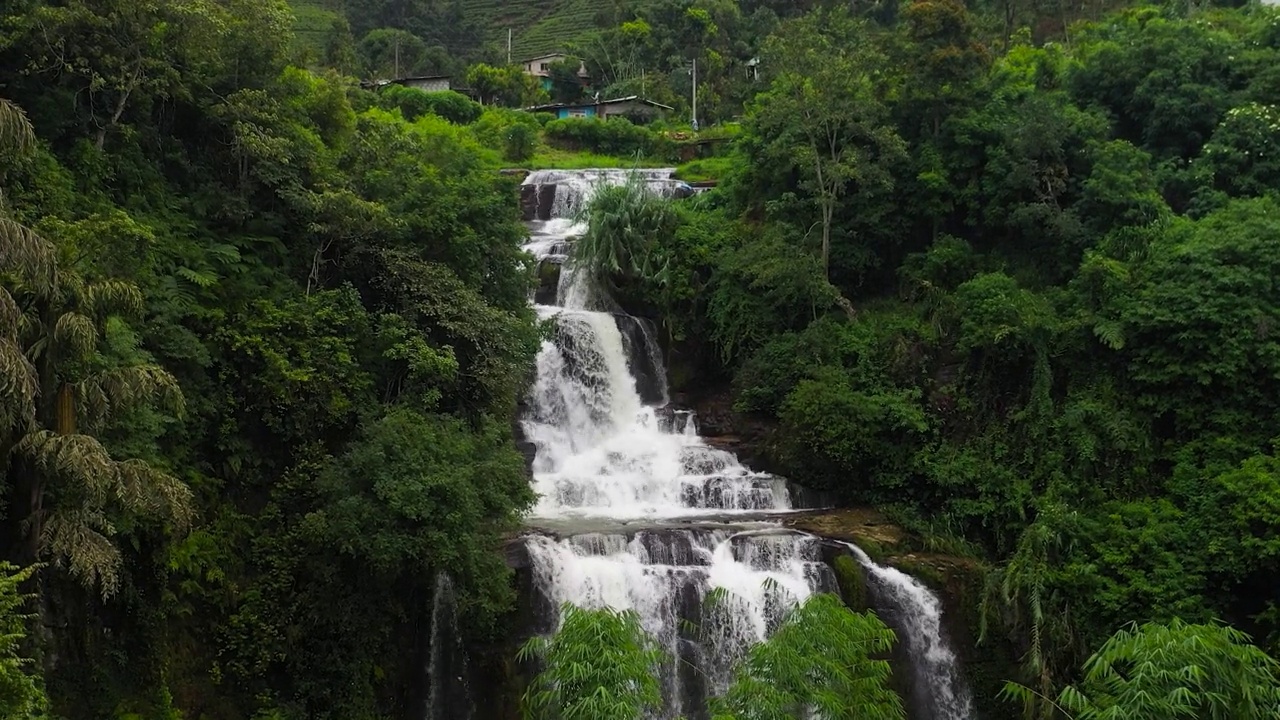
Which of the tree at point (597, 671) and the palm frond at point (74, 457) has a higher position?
the palm frond at point (74, 457)

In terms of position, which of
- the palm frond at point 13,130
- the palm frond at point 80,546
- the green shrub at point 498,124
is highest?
the palm frond at point 13,130

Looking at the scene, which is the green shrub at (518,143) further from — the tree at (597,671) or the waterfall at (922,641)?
the tree at (597,671)

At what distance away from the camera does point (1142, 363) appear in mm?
17359

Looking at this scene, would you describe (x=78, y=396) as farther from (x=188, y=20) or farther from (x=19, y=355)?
(x=188, y=20)

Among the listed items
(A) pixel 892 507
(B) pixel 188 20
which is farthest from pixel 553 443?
(B) pixel 188 20

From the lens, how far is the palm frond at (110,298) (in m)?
9.19

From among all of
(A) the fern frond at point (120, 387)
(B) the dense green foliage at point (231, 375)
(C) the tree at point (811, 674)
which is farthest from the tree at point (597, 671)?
(A) the fern frond at point (120, 387)

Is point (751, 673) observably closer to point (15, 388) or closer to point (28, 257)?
point (15, 388)

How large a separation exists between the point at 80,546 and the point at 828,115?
17557 mm

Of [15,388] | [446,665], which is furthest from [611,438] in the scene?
[15,388]

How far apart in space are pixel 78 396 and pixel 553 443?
1132 centimetres

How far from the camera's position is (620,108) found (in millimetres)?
46438

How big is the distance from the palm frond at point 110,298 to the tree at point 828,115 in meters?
15.6

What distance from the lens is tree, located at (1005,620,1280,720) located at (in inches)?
229
